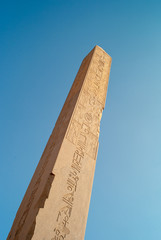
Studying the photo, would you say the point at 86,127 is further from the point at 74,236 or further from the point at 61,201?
the point at 74,236

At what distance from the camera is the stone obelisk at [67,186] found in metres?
2.71

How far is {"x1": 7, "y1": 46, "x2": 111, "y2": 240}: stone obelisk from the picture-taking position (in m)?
2.71

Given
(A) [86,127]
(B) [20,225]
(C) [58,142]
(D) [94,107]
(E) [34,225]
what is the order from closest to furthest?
(E) [34,225] → (B) [20,225] → (C) [58,142] → (A) [86,127] → (D) [94,107]

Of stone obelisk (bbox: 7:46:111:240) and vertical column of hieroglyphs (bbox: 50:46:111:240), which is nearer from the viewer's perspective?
stone obelisk (bbox: 7:46:111:240)

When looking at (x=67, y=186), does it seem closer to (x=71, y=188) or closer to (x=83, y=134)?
(x=71, y=188)

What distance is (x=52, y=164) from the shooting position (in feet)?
10.6

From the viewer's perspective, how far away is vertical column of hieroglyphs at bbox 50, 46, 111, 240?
287cm

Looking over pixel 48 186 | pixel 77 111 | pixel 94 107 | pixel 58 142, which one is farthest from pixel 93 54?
pixel 48 186

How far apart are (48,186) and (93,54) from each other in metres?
3.65

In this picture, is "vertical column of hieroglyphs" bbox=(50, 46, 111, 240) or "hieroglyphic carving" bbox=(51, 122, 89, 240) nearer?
"hieroglyphic carving" bbox=(51, 122, 89, 240)

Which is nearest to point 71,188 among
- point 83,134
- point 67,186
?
point 67,186

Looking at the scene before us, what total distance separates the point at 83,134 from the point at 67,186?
993 millimetres

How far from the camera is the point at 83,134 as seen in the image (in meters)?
3.86

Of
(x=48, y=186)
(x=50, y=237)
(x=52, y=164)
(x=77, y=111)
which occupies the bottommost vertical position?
(x=50, y=237)
